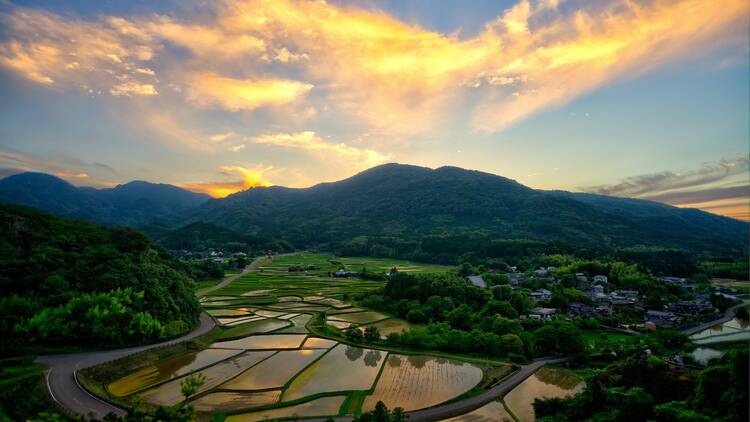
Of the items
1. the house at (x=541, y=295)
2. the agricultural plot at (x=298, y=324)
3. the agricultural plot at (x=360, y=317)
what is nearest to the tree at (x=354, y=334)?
the agricultural plot at (x=298, y=324)

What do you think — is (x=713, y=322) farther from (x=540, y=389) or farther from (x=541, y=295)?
(x=540, y=389)

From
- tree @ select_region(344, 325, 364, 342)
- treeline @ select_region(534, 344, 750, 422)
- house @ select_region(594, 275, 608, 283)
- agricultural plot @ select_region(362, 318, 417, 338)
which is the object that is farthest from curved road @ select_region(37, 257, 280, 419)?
house @ select_region(594, 275, 608, 283)

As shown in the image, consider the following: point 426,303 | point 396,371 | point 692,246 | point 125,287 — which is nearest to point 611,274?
point 426,303

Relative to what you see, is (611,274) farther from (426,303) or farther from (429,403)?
(429,403)

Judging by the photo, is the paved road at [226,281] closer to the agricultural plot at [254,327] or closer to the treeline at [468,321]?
the agricultural plot at [254,327]

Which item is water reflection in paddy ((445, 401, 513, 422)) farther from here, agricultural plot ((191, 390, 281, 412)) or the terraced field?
agricultural plot ((191, 390, 281, 412))

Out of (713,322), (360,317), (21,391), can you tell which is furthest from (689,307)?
(21,391)
